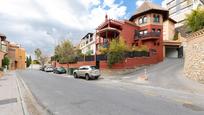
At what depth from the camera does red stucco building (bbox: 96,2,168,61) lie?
150 ft

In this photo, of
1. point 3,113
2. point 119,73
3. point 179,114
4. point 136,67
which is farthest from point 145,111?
point 136,67

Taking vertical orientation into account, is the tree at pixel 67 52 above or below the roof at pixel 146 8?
below

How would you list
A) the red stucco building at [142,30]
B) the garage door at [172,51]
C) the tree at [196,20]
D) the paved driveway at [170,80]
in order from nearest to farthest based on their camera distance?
the paved driveway at [170,80] < the tree at [196,20] < the red stucco building at [142,30] < the garage door at [172,51]

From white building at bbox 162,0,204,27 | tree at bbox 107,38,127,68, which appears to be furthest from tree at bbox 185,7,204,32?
white building at bbox 162,0,204,27

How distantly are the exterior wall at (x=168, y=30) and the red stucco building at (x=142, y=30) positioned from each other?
32.5 ft

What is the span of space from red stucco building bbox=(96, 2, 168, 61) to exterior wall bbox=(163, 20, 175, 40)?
32.5 feet

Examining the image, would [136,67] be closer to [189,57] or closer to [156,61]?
[156,61]

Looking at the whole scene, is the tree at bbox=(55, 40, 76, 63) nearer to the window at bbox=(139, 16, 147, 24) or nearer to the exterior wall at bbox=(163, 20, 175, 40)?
the window at bbox=(139, 16, 147, 24)

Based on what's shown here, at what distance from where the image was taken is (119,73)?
34656mm

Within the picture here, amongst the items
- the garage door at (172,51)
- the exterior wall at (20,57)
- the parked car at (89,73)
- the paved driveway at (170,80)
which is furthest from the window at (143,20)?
the exterior wall at (20,57)

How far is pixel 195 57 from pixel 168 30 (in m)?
37.2

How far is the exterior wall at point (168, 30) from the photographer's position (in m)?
59.4

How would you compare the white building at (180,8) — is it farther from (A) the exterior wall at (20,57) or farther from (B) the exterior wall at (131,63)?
(A) the exterior wall at (20,57)

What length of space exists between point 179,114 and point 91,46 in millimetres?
57563
